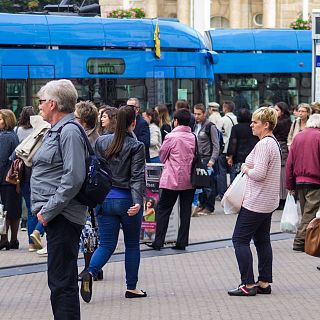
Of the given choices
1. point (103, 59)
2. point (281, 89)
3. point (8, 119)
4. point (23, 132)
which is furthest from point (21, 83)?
point (281, 89)

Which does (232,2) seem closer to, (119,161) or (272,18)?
(272,18)

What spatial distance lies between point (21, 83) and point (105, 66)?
220cm

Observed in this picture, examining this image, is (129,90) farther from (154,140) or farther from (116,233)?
(116,233)

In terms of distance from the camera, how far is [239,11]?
304 feet

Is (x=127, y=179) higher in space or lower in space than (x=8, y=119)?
lower

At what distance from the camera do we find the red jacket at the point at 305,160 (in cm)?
1265

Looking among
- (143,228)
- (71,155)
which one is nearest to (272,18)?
(143,228)

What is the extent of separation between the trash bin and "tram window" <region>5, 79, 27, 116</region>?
690cm

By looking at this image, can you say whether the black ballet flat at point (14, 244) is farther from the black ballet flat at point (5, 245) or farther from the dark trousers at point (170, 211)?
the dark trousers at point (170, 211)

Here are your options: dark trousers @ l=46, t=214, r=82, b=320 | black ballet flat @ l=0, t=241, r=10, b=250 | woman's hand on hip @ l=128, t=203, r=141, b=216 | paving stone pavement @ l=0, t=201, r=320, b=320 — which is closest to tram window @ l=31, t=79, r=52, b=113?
black ballet flat @ l=0, t=241, r=10, b=250

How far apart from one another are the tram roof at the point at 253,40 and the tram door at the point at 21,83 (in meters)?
9.94

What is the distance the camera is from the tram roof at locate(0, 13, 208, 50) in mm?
20797

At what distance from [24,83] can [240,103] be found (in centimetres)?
1091

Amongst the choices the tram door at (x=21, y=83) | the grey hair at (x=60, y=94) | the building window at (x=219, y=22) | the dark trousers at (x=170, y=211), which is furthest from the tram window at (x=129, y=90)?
the building window at (x=219, y=22)
